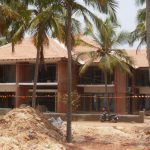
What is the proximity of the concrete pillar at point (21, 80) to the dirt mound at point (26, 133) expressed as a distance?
22712 mm

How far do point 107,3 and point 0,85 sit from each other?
86.2ft

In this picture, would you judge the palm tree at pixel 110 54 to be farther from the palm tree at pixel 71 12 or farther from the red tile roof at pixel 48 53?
the palm tree at pixel 71 12

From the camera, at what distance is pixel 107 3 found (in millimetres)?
21656

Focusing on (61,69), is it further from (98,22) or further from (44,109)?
(98,22)

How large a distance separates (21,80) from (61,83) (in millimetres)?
4802

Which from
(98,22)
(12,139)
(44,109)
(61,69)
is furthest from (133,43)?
(12,139)

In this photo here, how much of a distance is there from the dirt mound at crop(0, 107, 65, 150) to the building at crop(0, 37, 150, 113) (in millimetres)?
21046

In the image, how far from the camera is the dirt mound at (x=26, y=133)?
17611mm

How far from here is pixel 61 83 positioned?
42219mm

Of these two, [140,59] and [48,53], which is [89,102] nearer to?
[48,53]

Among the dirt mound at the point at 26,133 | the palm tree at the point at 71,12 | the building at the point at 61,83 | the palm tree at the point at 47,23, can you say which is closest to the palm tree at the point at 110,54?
the building at the point at 61,83

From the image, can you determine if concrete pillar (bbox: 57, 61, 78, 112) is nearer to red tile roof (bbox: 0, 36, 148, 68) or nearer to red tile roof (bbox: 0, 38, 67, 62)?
red tile roof (bbox: 0, 38, 67, 62)

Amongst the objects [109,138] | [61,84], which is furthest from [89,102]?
[109,138]

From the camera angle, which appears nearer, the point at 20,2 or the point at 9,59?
the point at 20,2
